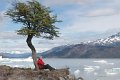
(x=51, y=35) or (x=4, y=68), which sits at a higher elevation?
(x=51, y=35)

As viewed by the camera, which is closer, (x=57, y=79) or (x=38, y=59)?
(x=57, y=79)

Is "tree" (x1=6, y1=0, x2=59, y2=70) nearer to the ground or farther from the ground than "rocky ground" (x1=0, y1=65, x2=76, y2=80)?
farther from the ground

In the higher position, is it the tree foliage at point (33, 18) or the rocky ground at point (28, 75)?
the tree foliage at point (33, 18)

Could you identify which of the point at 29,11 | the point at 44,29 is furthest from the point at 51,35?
the point at 29,11

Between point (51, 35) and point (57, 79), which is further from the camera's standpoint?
point (51, 35)

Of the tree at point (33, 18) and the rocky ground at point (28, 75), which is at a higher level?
the tree at point (33, 18)

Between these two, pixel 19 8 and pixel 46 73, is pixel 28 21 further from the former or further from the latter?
pixel 46 73

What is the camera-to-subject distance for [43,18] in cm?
3034

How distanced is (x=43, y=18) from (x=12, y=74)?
518cm

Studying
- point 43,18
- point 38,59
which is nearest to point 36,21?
point 43,18

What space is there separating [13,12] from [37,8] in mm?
2043

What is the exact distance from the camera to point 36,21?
99.5 ft

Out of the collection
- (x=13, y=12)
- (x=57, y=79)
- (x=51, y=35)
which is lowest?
(x=57, y=79)

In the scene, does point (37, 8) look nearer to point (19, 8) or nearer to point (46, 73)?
point (19, 8)
